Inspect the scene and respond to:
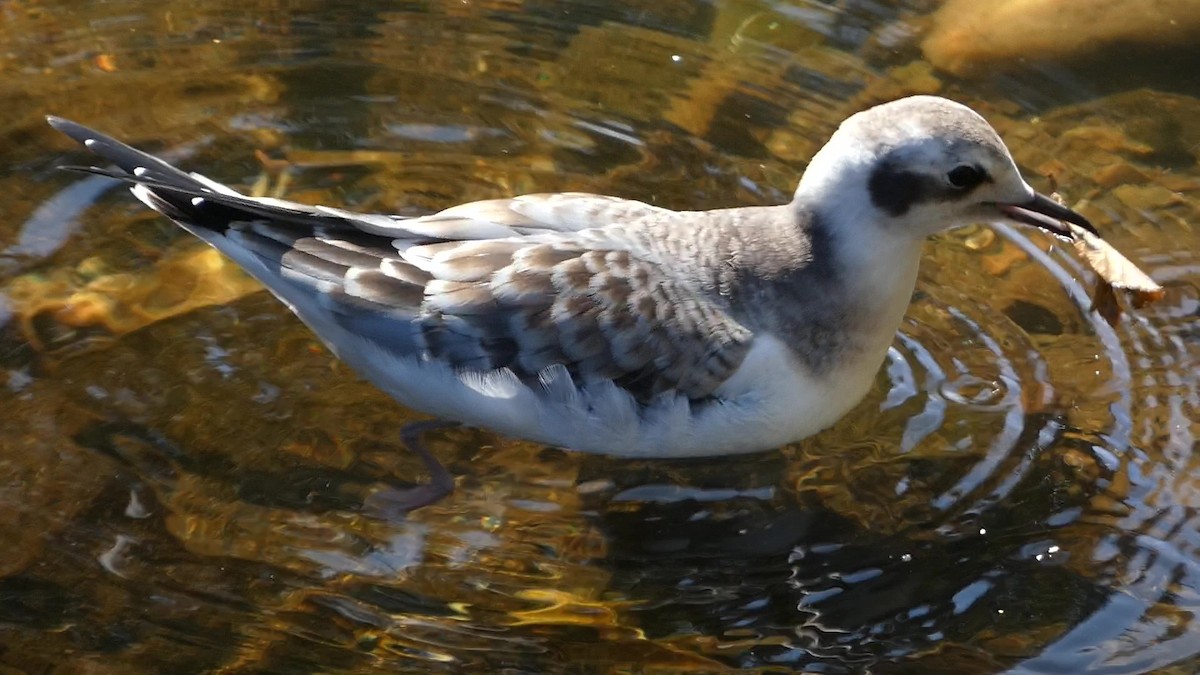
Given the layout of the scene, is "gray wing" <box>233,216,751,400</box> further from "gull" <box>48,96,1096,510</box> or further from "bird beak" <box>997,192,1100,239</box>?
"bird beak" <box>997,192,1100,239</box>

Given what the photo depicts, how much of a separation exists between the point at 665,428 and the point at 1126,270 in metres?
2.26

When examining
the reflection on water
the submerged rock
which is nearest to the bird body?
the reflection on water

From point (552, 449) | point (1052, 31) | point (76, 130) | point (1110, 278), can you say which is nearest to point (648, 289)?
point (552, 449)

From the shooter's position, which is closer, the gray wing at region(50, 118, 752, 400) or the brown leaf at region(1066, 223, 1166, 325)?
the gray wing at region(50, 118, 752, 400)

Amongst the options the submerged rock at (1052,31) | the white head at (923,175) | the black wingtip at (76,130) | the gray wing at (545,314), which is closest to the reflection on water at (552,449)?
the submerged rock at (1052,31)

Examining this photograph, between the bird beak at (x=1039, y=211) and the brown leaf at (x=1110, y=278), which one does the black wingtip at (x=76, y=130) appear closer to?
the bird beak at (x=1039, y=211)

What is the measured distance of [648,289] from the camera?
20.4 feet

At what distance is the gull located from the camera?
614 cm

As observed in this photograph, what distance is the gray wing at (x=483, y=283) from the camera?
616 cm

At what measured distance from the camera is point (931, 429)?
679 centimetres

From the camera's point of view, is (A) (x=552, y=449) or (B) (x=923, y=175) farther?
(A) (x=552, y=449)

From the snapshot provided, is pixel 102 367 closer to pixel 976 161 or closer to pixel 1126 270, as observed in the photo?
pixel 976 161

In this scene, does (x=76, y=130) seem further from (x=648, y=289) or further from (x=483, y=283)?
(x=648, y=289)

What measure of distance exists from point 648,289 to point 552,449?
3.38ft
